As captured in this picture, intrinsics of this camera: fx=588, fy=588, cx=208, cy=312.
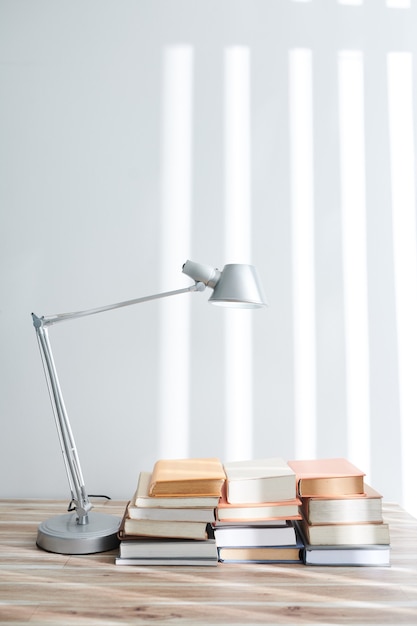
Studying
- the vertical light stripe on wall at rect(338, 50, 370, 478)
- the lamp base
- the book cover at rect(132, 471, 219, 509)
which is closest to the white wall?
the vertical light stripe on wall at rect(338, 50, 370, 478)

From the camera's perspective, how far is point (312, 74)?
1508 millimetres

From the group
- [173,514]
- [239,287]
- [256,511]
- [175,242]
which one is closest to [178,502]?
[173,514]

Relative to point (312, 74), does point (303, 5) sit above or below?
above

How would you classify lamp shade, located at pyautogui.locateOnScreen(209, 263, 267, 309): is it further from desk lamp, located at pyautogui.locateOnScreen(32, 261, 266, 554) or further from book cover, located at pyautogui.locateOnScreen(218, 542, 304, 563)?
book cover, located at pyautogui.locateOnScreen(218, 542, 304, 563)

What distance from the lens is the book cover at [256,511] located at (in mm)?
996

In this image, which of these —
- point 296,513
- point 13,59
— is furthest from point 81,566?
point 13,59

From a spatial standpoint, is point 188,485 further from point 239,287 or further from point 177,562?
point 239,287

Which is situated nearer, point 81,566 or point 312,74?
point 81,566

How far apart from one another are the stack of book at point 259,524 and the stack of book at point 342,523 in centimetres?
2

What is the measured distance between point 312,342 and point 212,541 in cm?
62

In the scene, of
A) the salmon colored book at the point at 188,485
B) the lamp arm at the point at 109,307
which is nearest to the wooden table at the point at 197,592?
the salmon colored book at the point at 188,485

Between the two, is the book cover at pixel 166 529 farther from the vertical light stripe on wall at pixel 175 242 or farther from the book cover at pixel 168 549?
the vertical light stripe on wall at pixel 175 242

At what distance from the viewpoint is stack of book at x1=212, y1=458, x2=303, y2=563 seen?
996 mm

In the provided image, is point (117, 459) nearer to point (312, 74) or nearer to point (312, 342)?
point (312, 342)
